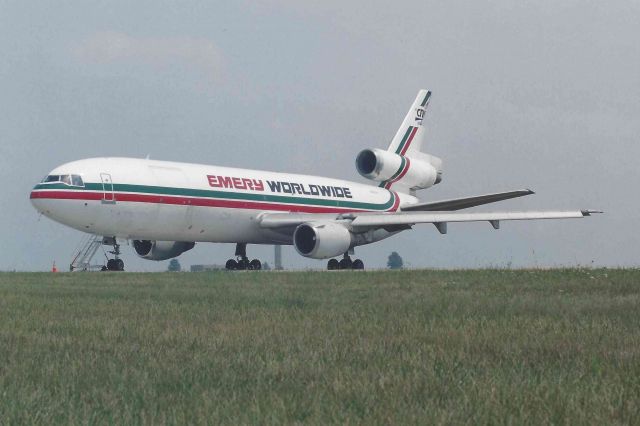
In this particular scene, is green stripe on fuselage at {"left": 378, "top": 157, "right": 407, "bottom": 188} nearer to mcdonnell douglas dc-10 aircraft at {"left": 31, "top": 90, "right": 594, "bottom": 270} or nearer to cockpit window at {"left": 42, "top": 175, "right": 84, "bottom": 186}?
mcdonnell douglas dc-10 aircraft at {"left": 31, "top": 90, "right": 594, "bottom": 270}

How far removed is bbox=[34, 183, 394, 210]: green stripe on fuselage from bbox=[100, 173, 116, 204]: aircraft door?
8 centimetres

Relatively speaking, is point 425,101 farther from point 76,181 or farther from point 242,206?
point 76,181

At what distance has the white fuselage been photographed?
1104 inches

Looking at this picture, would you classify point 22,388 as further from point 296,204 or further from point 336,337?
point 296,204

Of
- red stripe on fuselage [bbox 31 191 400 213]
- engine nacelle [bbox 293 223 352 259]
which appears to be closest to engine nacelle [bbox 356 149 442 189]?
red stripe on fuselage [bbox 31 191 400 213]

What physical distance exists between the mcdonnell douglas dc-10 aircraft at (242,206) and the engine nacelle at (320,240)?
0.04m

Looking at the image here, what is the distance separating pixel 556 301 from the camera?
1215 centimetres

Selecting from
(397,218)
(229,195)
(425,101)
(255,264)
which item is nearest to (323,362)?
(229,195)

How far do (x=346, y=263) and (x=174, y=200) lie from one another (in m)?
9.14

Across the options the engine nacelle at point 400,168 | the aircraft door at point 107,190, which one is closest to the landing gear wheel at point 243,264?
the engine nacelle at point 400,168

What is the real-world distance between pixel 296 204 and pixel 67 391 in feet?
100

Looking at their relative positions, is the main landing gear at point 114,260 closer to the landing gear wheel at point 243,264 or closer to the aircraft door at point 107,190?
the aircraft door at point 107,190

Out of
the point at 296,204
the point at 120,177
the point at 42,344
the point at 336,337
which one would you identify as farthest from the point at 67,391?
the point at 296,204

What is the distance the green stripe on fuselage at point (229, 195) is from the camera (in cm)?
2812
